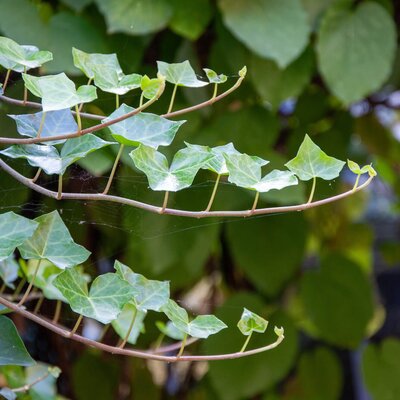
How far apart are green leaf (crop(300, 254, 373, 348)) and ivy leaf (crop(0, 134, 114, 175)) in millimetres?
769

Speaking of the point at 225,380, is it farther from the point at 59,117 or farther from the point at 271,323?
the point at 59,117

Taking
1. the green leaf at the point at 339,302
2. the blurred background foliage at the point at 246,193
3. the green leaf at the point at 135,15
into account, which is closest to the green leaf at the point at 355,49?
the blurred background foliage at the point at 246,193

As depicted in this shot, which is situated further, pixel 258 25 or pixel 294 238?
pixel 294 238

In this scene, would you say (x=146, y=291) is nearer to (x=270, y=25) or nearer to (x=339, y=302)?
(x=270, y=25)

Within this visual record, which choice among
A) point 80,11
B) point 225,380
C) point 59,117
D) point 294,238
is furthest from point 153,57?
point 59,117

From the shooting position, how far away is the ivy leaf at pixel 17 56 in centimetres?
31

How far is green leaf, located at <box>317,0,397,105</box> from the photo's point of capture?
0.76 m

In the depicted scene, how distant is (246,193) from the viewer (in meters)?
0.83

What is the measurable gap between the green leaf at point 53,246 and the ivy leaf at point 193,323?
0.05 m

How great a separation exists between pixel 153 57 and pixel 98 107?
0.45 m

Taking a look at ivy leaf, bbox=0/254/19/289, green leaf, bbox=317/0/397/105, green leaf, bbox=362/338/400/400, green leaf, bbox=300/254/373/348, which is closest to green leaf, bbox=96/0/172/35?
green leaf, bbox=317/0/397/105

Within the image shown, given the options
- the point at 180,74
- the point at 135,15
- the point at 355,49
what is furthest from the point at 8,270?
the point at 355,49

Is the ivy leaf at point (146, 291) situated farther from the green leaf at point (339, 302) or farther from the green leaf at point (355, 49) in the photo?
the green leaf at point (339, 302)

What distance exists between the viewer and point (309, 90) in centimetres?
101
